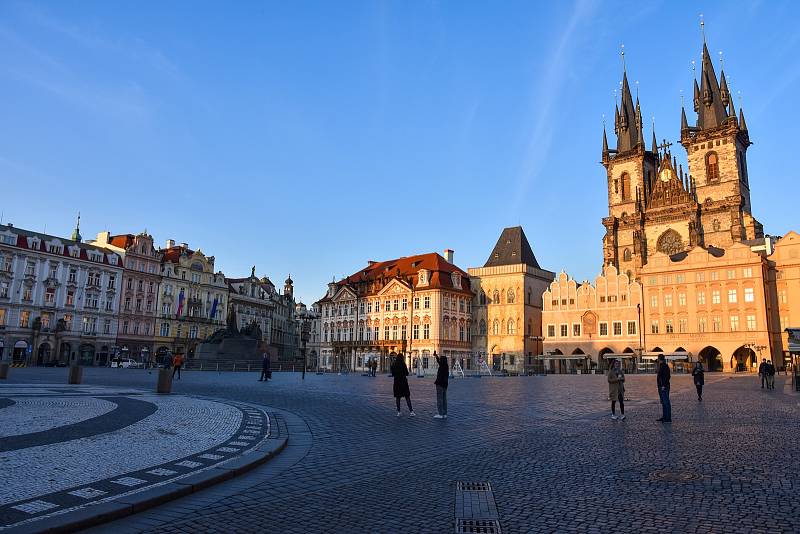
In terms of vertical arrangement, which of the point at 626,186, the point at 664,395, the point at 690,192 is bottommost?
the point at 664,395

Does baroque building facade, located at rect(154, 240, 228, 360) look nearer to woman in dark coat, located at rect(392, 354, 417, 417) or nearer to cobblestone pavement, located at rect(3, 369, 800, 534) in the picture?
woman in dark coat, located at rect(392, 354, 417, 417)

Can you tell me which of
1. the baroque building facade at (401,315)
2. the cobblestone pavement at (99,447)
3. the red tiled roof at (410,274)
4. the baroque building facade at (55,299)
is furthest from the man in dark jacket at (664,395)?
the baroque building facade at (55,299)

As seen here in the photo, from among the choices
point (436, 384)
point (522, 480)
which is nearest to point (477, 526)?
point (522, 480)

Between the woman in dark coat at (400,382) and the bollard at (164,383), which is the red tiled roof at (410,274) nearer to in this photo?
the bollard at (164,383)

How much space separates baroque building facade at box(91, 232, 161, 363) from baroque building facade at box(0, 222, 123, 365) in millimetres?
1234

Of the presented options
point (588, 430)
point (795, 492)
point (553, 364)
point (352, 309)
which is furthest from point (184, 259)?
point (795, 492)

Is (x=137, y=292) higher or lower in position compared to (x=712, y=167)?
lower

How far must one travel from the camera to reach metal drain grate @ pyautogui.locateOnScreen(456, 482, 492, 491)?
681cm

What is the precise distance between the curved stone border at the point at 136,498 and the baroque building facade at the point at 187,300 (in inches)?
3007

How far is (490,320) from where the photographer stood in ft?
260

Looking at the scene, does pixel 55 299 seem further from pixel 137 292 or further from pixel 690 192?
pixel 690 192

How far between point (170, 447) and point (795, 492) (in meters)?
8.06

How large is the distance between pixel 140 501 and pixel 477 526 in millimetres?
3224

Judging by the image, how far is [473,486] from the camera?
696 centimetres
